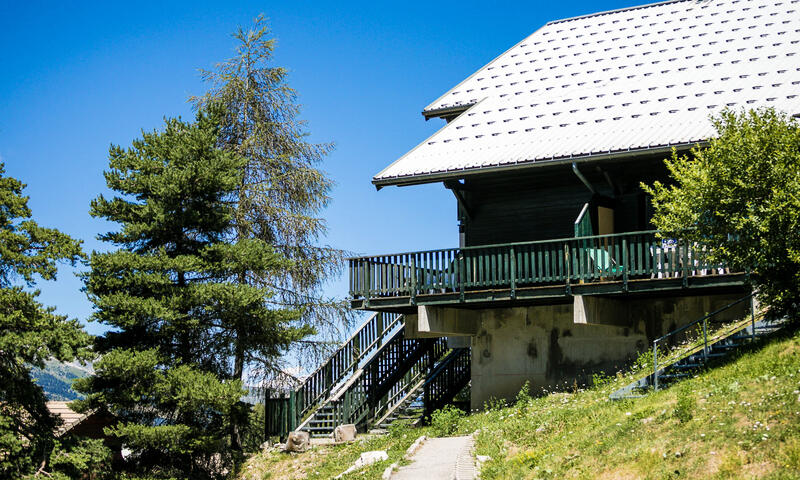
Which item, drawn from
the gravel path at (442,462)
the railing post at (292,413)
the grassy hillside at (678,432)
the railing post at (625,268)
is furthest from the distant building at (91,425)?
the railing post at (625,268)

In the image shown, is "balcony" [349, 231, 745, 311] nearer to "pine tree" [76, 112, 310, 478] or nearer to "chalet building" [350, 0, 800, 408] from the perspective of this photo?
"chalet building" [350, 0, 800, 408]

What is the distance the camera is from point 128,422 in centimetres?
2227

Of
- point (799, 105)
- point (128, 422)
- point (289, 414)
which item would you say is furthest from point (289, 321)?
point (799, 105)

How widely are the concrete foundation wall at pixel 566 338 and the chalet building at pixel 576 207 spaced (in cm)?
3

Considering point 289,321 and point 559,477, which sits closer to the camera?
point 559,477

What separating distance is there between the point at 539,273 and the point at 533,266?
207 millimetres

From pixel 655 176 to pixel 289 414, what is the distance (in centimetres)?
1135

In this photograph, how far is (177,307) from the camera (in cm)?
2320

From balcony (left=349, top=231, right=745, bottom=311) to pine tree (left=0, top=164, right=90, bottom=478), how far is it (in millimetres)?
6877

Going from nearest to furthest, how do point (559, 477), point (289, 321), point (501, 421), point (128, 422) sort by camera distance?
point (559, 477)
point (501, 421)
point (128, 422)
point (289, 321)

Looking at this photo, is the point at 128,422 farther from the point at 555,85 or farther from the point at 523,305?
the point at 555,85

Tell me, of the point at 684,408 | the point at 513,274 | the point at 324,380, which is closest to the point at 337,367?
the point at 324,380

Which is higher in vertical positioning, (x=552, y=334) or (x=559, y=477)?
(x=552, y=334)

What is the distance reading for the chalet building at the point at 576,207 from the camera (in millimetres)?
21016
